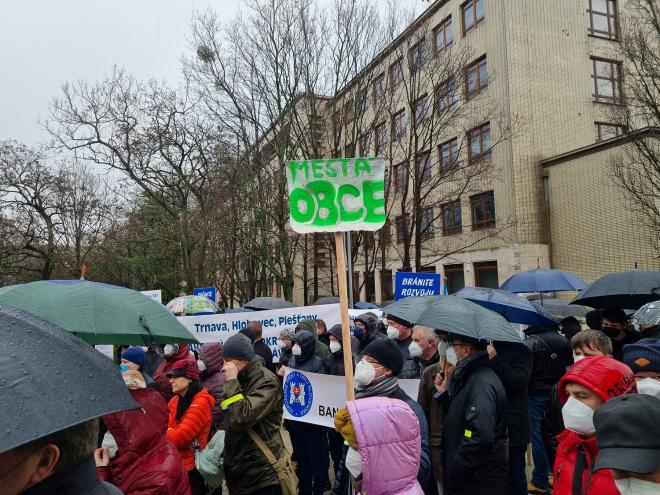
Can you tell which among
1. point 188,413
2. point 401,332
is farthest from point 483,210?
point 188,413

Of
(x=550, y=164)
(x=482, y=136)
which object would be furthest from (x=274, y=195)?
(x=550, y=164)

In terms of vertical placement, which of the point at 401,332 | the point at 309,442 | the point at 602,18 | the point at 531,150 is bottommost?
the point at 309,442

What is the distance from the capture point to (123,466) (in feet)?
8.52

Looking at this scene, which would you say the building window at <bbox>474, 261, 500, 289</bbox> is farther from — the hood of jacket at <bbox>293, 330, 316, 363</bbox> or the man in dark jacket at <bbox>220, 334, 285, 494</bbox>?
the man in dark jacket at <bbox>220, 334, 285, 494</bbox>

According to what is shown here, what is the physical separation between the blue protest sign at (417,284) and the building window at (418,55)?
8.49 metres

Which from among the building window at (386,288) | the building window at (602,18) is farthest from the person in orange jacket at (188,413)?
the building window at (386,288)

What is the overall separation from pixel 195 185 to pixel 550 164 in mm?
16320

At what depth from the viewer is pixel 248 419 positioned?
3324 mm

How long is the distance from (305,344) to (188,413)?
204cm

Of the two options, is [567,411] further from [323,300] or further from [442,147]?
[442,147]

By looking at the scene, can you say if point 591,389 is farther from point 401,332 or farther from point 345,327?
point 401,332

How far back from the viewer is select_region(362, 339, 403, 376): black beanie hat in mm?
3266

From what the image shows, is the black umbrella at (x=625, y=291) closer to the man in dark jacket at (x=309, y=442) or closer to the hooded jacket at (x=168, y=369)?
the man in dark jacket at (x=309, y=442)

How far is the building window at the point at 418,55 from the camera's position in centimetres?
1447
